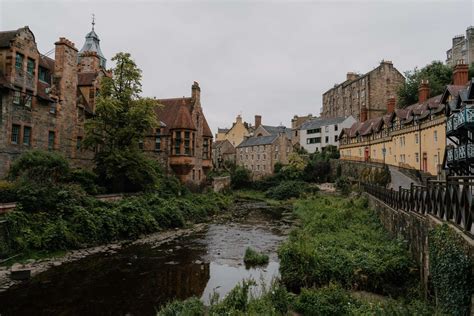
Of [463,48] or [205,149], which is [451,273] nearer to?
[205,149]

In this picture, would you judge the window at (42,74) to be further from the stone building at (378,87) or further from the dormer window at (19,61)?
the stone building at (378,87)

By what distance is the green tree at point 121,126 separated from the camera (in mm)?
25719

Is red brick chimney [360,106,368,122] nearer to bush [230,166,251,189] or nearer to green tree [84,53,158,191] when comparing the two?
bush [230,166,251,189]

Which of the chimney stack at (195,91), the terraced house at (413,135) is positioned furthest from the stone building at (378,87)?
the chimney stack at (195,91)

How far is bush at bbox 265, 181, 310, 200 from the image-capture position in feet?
159

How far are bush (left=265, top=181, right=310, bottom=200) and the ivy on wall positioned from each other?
38.6 m

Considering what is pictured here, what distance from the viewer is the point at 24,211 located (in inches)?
678

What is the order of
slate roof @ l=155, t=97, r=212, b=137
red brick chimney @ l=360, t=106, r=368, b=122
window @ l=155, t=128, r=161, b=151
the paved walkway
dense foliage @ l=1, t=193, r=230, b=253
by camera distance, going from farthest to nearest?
1. red brick chimney @ l=360, t=106, r=368, b=122
2. window @ l=155, t=128, r=161, b=151
3. slate roof @ l=155, t=97, r=212, b=137
4. the paved walkway
5. dense foliage @ l=1, t=193, r=230, b=253

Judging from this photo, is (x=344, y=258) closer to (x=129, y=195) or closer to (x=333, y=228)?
(x=333, y=228)

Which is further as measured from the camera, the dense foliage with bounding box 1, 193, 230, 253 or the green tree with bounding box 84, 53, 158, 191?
the green tree with bounding box 84, 53, 158, 191

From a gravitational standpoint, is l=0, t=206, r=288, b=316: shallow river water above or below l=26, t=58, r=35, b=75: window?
below

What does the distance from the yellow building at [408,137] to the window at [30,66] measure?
34.7 metres

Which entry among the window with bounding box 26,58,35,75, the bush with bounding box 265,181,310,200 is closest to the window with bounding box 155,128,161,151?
the window with bounding box 26,58,35,75

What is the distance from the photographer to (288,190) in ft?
162
